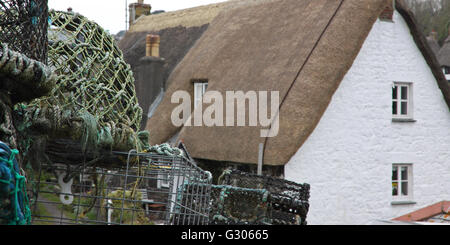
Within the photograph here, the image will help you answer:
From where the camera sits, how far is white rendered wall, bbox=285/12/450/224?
39.6 ft

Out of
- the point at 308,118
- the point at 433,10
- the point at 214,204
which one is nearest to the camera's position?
the point at 214,204

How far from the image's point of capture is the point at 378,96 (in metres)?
13.0

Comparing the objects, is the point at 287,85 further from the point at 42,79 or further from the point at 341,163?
the point at 42,79

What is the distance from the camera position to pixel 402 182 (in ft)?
44.1

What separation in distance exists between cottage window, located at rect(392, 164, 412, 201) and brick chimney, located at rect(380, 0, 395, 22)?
10.7 feet

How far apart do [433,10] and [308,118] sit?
40960mm

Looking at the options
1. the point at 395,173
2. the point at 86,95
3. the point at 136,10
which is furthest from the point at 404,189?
the point at 136,10

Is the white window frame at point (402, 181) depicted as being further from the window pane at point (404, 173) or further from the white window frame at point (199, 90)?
the white window frame at point (199, 90)

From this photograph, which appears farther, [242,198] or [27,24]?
[242,198]

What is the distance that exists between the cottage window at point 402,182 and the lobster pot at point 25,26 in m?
11.6

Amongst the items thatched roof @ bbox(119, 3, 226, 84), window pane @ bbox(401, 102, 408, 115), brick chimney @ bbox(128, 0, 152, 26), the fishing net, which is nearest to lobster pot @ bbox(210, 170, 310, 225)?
the fishing net
